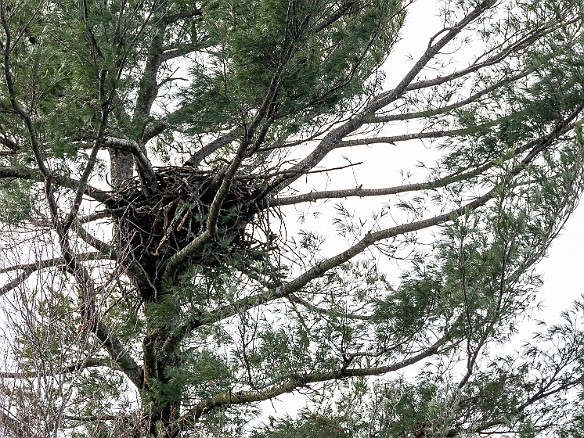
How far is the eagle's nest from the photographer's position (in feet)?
19.6

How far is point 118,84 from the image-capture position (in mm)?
4902

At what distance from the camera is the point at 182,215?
6121 mm

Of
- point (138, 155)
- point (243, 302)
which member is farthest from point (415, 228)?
point (138, 155)

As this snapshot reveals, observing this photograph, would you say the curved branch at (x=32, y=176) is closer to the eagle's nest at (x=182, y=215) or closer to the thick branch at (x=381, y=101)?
the eagle's nest at (x=182, y=215)

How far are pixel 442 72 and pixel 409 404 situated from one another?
2.55 metres

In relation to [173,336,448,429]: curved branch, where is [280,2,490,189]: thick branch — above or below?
above

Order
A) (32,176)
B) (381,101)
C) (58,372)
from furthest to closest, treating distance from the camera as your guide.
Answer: (381,101)
(58,372)
(32,176)

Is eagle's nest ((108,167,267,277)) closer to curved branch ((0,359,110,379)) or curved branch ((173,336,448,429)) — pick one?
A: curved branch ((0,359,110,379))

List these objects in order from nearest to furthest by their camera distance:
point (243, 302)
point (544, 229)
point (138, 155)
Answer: point (544, 229) < point (243, 302) < point (138, 155)

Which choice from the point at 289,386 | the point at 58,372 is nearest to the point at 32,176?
the point at 58,372

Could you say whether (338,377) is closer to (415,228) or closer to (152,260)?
(415,228)

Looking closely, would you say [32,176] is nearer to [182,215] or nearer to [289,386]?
[182,215]

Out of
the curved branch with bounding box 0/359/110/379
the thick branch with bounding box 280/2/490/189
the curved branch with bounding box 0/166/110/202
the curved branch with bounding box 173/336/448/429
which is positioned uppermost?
the thick branch with bounding box 280/2/490/189

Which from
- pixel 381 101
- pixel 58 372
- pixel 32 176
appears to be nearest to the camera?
pixel 32 176
